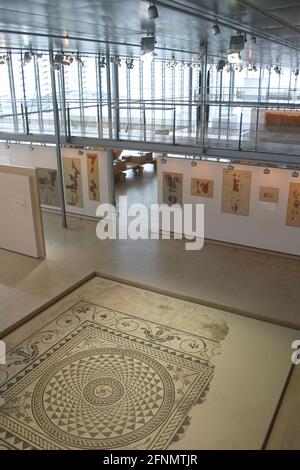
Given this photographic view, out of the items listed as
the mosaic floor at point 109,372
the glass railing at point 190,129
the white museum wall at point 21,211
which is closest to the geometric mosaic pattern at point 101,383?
the mosaic floor at point 109,372

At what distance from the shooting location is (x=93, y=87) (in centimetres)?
1912

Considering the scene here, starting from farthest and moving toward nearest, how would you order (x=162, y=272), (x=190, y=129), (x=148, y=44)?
(x=190, y=129)
(x=162, y=272)
(x=148, y=44)

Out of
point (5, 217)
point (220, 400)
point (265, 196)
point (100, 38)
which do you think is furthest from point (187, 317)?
point (100, 38)

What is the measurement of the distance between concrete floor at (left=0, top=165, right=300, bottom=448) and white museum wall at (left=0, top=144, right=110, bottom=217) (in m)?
1.51

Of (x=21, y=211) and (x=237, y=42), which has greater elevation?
(x=237, y=42)

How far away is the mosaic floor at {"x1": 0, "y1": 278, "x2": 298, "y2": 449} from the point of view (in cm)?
548

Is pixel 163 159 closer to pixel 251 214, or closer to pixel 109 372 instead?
pixel 251 214

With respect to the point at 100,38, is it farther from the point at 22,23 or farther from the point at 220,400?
the point at 220,400

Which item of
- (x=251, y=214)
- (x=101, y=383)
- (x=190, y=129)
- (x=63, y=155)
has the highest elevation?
(x=190, y=129)

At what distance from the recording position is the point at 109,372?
655cm

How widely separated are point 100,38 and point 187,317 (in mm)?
7605

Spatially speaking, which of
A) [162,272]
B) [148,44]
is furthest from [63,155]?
[148,44]

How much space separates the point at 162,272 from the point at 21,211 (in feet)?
12.0

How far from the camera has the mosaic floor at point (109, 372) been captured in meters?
5.48
